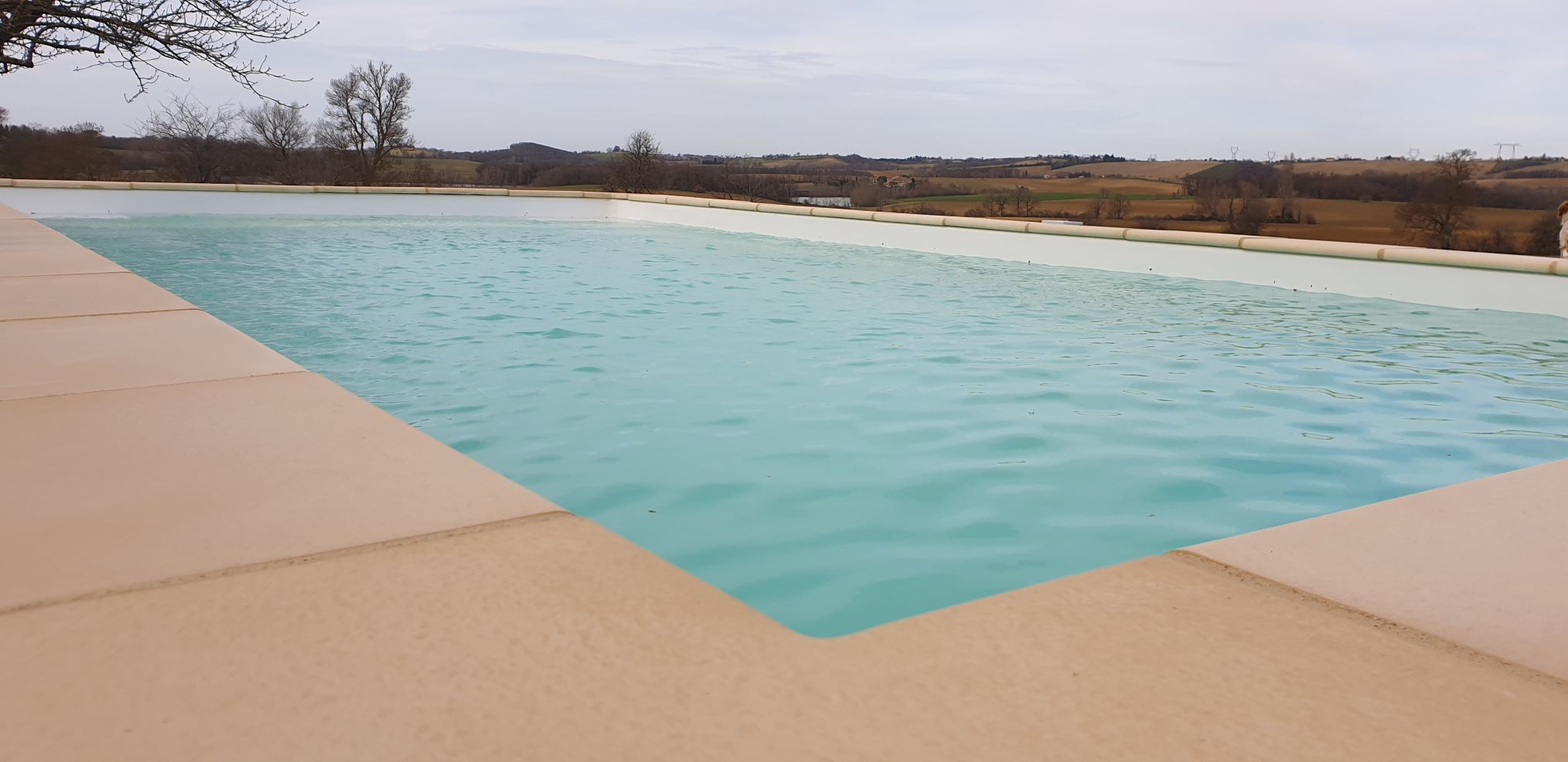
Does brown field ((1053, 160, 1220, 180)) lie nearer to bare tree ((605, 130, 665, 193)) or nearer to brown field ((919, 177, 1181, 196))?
brown field ((919, 177, 1181, 196))

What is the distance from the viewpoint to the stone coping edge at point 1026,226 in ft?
20.0

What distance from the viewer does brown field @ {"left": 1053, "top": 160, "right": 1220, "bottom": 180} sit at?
13.1 metres

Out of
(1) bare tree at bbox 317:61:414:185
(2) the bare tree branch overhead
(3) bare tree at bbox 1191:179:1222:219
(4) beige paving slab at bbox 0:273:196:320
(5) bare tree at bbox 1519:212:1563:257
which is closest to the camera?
(4) beige paving slab at bbox 0:273:196:320

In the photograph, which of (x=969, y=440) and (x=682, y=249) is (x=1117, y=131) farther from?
(x=969, y=440)

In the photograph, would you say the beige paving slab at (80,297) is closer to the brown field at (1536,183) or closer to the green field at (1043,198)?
the green field at (1043,198)

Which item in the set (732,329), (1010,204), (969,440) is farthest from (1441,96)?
(969,440)

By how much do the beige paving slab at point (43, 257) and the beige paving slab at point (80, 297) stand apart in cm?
23

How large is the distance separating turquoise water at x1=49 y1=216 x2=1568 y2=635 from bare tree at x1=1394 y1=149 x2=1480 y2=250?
2.47 metres

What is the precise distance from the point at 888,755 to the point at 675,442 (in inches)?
90.7

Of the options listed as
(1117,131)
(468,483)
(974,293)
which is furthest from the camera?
(1117,131)

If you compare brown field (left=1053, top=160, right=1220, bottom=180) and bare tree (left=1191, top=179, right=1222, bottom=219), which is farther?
brown field (left=1053, top=160, right=1220, bottom=180)

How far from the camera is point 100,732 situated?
31.1 inches

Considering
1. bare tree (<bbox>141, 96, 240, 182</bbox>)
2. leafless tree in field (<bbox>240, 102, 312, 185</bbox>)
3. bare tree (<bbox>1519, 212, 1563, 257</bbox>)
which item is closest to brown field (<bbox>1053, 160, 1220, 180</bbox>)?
bare tree (<bbox>1519, 212, 1563, 257</bbox>)

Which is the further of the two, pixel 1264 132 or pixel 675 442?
pixel 1264 132
